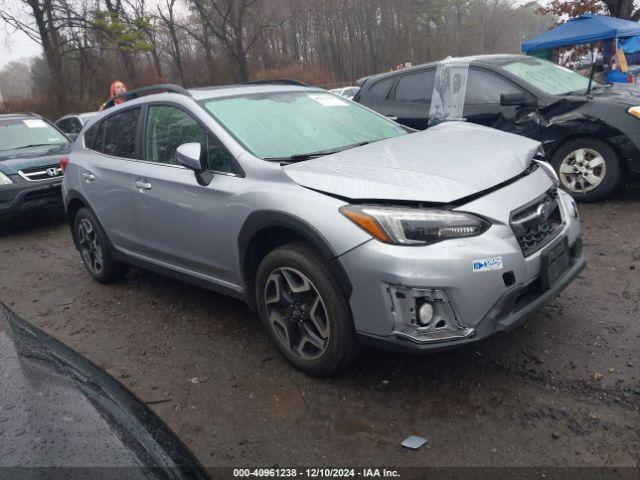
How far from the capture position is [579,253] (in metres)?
3.30

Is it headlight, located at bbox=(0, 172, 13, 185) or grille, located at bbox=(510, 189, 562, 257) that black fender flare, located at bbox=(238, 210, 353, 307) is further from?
headlight, located at bbox=(0, 172, 13, 185)

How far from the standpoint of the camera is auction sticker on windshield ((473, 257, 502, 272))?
2561 millimetres

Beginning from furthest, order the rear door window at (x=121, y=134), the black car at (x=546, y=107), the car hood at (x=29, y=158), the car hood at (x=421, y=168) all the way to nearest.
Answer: the car hood at (x=29, y=158) < the black car at (x=546, y=107) < the rear door window at (x=121, y=134) < the car hood at (x=421, y=168)

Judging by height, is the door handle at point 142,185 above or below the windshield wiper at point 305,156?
below

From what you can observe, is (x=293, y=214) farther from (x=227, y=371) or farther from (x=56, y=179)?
(x=56, y=179)

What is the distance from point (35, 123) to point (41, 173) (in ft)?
6.38

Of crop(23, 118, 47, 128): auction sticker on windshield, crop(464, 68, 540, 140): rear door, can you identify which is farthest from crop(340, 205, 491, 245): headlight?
crop(23, 118, 47, 128): auction sticker on windshield

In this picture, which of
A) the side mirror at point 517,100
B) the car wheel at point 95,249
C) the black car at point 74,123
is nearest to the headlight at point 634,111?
the side mirror at point 517,100

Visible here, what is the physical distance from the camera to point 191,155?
335cm

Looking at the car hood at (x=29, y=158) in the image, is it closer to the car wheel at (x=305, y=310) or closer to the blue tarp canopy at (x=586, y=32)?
the car wheel at (x=305, y=310)

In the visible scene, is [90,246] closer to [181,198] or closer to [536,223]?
[181,198]

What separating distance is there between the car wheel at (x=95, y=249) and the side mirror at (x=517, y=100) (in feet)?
14.2

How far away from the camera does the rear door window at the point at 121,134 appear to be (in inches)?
172

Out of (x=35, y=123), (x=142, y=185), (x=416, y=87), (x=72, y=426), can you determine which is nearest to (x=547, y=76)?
(x=416, y=87)
